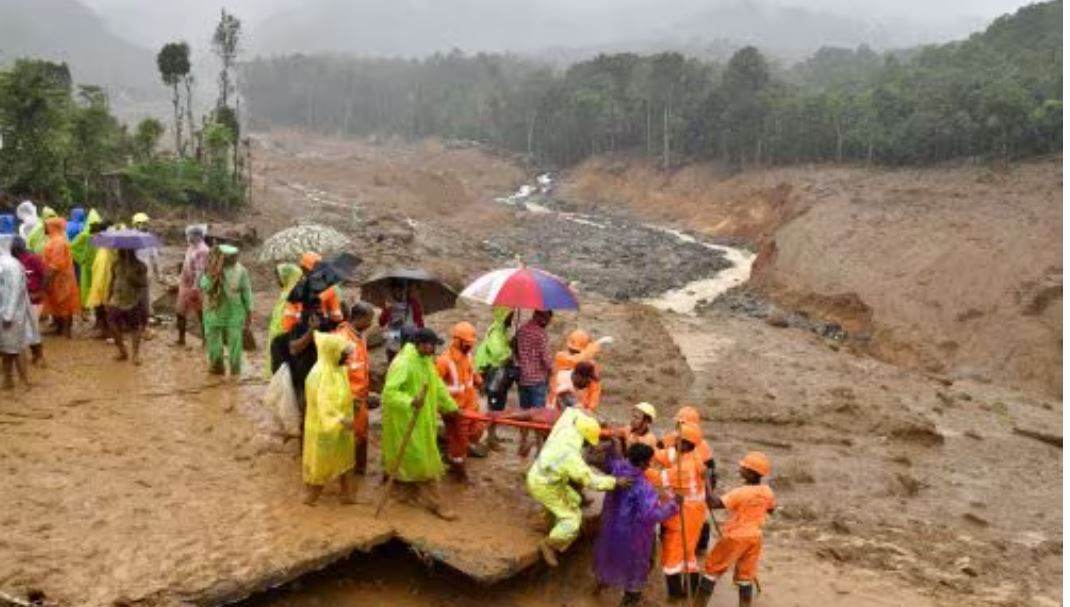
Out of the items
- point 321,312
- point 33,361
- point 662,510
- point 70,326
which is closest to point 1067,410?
point 662,510

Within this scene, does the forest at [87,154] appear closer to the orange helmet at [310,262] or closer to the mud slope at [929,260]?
the orange helmet at [310,262]

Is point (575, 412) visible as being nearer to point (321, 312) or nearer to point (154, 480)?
point (321, 312)

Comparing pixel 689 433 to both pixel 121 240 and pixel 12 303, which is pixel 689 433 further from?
pixel 121 240

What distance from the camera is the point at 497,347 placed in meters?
9.02

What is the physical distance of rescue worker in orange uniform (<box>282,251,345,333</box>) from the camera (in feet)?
25.5

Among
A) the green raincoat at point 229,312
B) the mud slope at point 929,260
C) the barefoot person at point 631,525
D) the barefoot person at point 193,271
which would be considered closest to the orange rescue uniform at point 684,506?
the barefoot person at point 631,525

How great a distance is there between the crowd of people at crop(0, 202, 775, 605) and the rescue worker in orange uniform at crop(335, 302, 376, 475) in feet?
0.04

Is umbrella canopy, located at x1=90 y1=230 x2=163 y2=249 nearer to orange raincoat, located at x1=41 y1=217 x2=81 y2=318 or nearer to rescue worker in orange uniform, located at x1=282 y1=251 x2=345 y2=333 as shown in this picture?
orange raincoat, located at x1=41 y1=217 x2=81 y2=318

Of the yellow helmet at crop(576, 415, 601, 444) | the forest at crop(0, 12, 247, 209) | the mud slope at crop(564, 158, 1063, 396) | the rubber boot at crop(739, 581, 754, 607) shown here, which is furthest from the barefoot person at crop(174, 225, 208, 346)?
the mud slope at crop(564, 158, 1063, 396)

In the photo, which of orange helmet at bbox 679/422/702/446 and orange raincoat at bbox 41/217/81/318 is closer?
orange helmet at bbox 679/422/702/446

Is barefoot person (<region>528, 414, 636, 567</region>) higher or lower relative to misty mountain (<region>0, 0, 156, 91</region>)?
lower

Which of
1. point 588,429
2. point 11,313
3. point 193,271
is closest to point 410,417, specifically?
point 588,429

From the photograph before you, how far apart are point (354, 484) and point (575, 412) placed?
5.86 ft

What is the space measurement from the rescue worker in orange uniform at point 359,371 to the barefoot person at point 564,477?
1504mm
